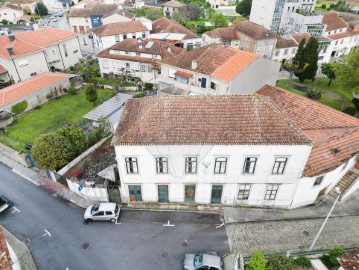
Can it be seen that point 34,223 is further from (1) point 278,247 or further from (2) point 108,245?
(1) point 278,247

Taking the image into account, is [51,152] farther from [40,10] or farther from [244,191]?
[40,10]

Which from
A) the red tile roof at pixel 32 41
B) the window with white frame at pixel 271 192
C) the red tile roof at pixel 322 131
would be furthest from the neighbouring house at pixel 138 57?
the window with white frame at pixel 271 192

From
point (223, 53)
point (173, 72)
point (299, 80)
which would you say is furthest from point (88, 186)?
point (299, 80)

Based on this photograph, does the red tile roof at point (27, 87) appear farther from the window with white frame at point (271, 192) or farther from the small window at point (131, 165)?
the window with white frame at point (271, 192)

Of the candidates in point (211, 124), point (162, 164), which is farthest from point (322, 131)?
point (162, 164)

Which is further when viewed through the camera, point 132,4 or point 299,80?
point 132,4
